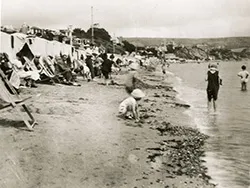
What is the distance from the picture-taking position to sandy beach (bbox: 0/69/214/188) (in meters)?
3.63

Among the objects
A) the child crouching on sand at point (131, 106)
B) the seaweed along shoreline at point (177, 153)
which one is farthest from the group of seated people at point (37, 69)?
the seaweed along shoreline at point (177, 153)

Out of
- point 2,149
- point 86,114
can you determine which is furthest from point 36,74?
point 2,149

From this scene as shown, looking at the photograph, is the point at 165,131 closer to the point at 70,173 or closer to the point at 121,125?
the point at 121,125

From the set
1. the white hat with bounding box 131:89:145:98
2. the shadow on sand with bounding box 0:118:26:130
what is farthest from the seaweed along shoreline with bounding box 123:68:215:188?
the shadow on sand with bounding box 0:118:26:130

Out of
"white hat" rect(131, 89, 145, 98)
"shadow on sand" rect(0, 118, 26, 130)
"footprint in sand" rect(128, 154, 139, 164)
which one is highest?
"white hat" rect(131, 89, 145, 98)

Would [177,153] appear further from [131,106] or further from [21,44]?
[21,44]

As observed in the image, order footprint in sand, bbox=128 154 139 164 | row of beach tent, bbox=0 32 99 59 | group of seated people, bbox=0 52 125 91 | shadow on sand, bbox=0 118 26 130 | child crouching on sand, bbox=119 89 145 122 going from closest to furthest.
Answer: footprint in sand, bbox=128 154 139 164 < shadow on sand, bbox=0 118 26 130 < child crouching on sand, bbox=119 89 145 122 < group of seated people, bbox=0 52 125 91 < row of beach tent, bbox=0 32 99 59

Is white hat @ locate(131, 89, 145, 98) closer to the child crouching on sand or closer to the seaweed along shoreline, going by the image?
the child crouching on sand

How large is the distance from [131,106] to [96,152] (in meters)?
2.19

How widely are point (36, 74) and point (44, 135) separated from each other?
5.74 metres

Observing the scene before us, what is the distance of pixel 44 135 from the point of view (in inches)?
190

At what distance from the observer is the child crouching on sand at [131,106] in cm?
643

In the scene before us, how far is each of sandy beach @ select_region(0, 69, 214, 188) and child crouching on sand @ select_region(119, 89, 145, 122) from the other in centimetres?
17

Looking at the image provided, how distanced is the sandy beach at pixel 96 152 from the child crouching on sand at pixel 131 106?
0.55 feet
